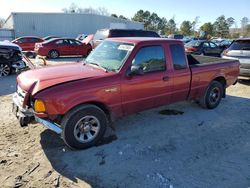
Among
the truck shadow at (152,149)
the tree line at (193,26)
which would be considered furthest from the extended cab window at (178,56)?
the tree line at (193,26)

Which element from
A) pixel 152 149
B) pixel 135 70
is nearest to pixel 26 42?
pixel 135 70

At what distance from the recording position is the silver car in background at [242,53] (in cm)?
925

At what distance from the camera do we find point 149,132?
16.9 feet

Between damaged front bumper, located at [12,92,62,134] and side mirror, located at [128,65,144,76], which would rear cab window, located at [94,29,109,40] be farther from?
→ damaged front bumper, located at [12,92,62,134]

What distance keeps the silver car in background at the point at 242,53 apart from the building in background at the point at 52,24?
1238 inches

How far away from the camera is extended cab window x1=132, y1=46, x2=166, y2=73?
4.87 m

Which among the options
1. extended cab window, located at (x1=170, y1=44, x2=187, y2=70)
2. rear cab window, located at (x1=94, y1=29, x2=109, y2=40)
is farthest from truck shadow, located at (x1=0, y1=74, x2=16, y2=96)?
rear cab window, located at (x1=94, y1=29, x2=109, y2=40)

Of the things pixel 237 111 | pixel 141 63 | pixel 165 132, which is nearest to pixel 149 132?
pixel 165 132

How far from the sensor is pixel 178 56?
5.54 m

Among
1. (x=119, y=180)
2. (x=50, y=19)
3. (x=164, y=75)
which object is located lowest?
(x=119, y=180)

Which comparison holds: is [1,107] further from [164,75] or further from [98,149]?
[164,75]

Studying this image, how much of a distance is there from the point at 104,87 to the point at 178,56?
203cm

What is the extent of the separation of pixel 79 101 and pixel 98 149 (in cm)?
93

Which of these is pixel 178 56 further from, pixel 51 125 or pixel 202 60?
pixel 51 125
